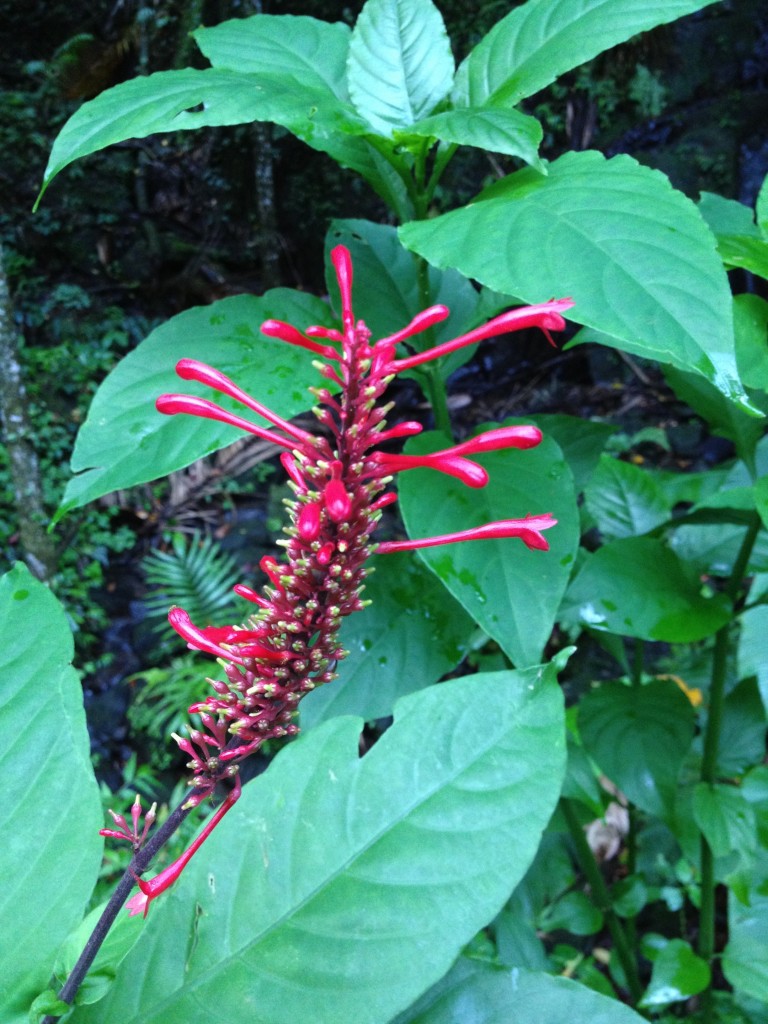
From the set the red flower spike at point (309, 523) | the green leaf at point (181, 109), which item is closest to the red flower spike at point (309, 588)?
the red flower spike at point (309, 523)

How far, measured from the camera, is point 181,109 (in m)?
→ 0.73

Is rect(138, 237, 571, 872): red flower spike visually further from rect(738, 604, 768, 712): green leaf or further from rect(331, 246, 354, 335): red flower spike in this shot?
rect(738, 604, 768, 712): green leaf

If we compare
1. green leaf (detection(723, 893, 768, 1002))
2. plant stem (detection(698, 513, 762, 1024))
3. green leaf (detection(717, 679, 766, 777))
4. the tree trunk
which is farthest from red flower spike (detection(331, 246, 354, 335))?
the tree trunk

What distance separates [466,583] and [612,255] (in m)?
0.34

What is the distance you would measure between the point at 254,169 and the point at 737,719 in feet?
14.7

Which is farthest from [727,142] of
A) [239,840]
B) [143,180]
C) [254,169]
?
[239,840]

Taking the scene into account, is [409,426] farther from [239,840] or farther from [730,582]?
[730,582]

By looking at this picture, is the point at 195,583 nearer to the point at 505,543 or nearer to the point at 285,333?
the point at 505,543

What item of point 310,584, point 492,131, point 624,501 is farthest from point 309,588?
point 624,501

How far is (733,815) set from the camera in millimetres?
1174

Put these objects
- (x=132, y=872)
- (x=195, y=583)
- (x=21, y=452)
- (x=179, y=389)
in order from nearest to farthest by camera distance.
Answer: (x=132, y=872), (x=179, y=389), (x=21, y=452), (x=195, y=583)

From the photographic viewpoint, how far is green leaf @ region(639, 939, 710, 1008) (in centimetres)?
129

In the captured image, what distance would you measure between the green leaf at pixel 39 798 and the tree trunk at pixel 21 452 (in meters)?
2.71

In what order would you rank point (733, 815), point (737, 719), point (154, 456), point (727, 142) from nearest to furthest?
point (154, 456), point (733, 815), point (737, 719), point (727, 142)
